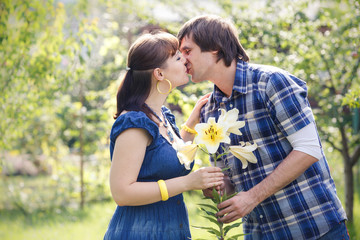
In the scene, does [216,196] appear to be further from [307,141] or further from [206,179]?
[307,141]

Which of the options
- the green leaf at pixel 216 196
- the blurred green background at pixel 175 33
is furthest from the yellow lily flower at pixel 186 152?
the blurred green background at pixel 175 33

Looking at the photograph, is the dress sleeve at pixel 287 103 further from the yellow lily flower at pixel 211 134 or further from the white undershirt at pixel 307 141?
the yellow lily flower at pixel 211 134

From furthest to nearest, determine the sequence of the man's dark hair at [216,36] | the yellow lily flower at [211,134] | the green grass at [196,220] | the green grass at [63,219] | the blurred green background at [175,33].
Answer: the green grass at [63,219] < the green grass at [196,220] < the blurred green background at [175,33] < the man's dark hair at [216,36] < the yellow lily flower at [211,134]

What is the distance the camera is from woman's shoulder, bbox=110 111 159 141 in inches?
71.6

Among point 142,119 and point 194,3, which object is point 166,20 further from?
point 142,119

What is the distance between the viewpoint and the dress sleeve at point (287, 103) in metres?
1.86

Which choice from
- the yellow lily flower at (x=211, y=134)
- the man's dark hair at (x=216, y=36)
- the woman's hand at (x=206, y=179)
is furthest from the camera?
the man's dark hair at (x=216, y=36)

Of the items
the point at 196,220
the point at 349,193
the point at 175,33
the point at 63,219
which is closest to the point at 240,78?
the point at 175,33

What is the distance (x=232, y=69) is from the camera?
224cm

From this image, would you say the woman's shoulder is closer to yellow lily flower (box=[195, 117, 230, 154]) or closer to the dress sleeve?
yellow lily flower (box=[195, 117, 230, 154])

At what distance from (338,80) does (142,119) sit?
325 centimetres

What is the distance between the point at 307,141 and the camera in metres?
1.85

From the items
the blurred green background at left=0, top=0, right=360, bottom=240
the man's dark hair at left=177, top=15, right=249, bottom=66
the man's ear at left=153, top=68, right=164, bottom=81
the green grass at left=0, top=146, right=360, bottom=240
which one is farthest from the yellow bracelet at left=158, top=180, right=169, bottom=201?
the green grass at left=0, top=146, right=360, bottom=240

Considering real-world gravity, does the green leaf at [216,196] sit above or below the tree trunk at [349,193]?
above
